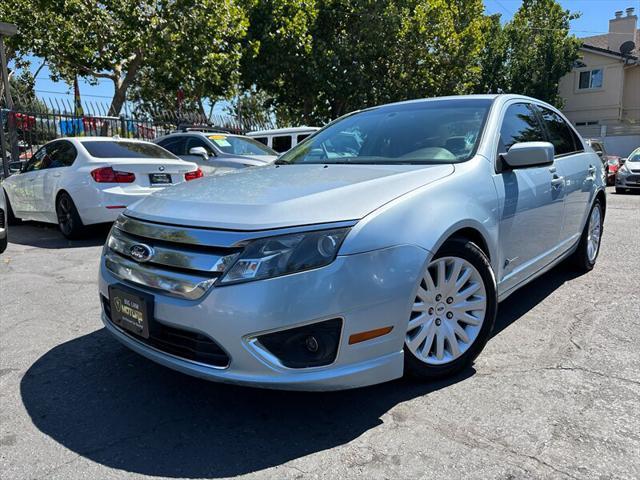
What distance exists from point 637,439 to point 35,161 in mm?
8341

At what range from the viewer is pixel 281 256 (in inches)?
86.6

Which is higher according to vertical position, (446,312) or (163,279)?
(163,279)

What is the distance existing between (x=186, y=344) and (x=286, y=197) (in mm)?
836

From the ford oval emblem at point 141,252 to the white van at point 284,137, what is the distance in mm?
9826

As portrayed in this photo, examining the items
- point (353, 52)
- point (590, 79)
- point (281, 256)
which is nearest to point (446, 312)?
point (281, 256)

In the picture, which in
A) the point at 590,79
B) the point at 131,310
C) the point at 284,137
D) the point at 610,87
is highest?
the point at 590,79

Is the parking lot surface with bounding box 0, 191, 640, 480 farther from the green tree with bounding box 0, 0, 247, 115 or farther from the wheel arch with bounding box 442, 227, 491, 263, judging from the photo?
the green tree with bounding box 0, 0, 247, 115

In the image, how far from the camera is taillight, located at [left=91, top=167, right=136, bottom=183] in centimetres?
660

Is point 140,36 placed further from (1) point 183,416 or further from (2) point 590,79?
(2) point 590,79

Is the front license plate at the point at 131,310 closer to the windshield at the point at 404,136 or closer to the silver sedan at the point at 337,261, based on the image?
the silver sedan at the point at 337,261

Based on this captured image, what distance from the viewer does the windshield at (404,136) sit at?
10.7 ft

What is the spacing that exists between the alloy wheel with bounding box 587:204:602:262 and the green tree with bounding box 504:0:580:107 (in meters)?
26.3

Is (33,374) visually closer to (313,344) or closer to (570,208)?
(313,344)

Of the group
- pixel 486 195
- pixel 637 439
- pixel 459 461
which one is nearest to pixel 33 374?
pixel 459 461
